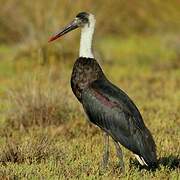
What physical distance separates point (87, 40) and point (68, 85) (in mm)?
3675

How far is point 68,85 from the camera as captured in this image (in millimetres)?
10750

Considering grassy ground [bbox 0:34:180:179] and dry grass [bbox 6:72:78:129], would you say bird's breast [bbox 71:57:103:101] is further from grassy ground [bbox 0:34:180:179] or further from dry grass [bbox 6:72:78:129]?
dry grass [bbox 6:72:78:129]

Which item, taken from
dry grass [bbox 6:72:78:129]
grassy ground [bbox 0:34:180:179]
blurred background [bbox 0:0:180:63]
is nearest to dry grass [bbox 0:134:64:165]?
grassy ground [bbox 0:34:180:179]

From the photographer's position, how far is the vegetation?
713 centimetres

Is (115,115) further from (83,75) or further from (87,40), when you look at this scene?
(87,40)

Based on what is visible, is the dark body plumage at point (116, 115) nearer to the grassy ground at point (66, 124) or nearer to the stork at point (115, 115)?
the stork at point (115, 115)

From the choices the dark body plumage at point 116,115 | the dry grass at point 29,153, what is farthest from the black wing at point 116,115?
the dry grass at point 29,153

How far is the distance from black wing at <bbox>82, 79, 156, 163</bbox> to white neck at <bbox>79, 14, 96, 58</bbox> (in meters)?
0.48

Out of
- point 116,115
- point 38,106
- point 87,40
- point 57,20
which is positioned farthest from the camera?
point 57,20

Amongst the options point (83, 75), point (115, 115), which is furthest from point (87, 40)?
point (115, 115)

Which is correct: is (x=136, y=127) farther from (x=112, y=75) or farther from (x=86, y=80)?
(x=112, y=75)

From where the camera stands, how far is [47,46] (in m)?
16.0

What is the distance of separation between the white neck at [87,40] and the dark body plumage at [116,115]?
389 millimetres

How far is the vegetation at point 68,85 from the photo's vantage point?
7129 mm
